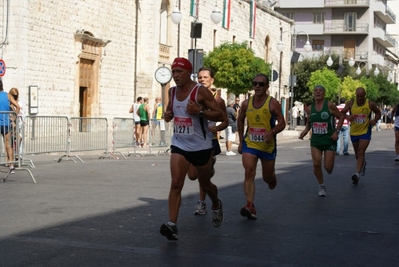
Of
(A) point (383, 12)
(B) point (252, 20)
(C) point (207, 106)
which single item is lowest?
(C) point (207, 106)

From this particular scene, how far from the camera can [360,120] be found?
15.8 meters

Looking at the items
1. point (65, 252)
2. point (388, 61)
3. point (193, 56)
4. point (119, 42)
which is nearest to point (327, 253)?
point (65, 252)

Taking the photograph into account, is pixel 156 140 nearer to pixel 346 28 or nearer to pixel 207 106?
pixel 207 106

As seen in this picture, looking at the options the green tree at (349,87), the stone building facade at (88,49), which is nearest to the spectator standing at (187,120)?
the stone building facade at (88,49)

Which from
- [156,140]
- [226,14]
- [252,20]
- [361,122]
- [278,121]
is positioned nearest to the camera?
[278,121]

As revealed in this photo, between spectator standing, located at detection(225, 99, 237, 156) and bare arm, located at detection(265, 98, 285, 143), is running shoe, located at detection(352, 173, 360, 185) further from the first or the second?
spectator standing, located at detection(225, 99, 237, 156)

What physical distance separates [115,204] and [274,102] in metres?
2.48

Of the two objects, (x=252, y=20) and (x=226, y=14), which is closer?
(x=226, y=14)

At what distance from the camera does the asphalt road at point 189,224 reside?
7137 millimetres

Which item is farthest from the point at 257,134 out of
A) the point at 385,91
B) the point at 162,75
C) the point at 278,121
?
the point at 385,91

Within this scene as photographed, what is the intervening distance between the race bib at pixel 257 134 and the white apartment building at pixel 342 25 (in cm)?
7521

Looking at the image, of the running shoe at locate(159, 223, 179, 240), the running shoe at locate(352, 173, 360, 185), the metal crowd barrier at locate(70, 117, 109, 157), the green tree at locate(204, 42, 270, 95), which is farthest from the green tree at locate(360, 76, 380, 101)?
the running shoe at locate(159, 223, 179, 240)

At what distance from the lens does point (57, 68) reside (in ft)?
106

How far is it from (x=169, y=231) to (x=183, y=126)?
1.09 meters
